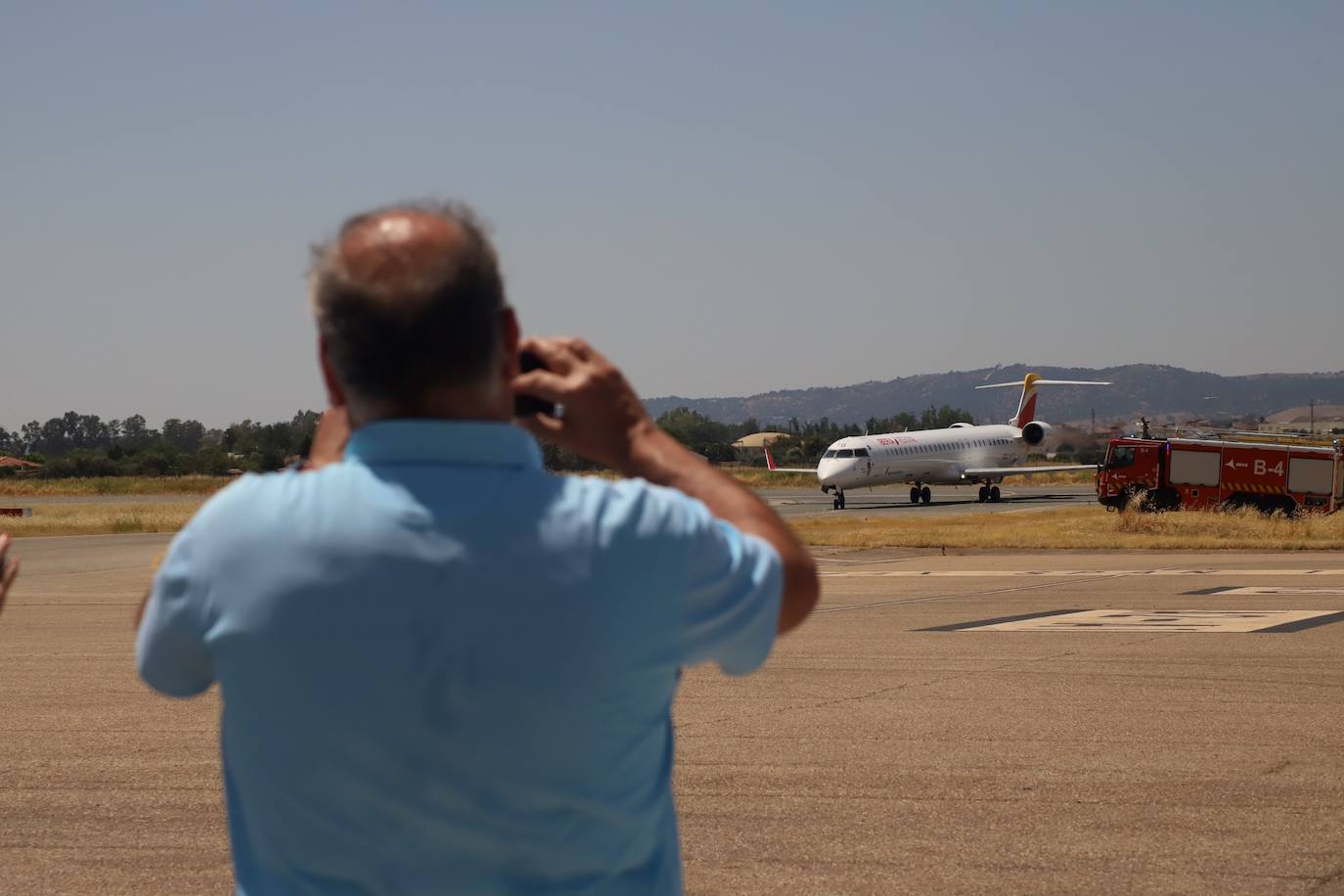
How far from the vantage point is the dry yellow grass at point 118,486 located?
265 feet

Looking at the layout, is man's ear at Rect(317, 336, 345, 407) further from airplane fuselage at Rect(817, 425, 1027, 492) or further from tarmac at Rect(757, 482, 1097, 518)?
airplane fuselage at Rect(817, 425, 1027, 492)

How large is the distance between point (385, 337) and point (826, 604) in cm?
1538

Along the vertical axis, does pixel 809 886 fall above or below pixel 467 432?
below

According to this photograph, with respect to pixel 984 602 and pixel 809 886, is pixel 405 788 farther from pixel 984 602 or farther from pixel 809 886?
pixel 984 602

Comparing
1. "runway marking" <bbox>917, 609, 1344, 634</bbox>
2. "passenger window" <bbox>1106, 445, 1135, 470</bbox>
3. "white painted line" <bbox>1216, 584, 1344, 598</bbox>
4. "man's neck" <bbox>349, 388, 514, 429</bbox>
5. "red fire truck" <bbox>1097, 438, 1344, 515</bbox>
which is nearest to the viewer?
"man's neck" <bbox>349, 388, 514, 429</bbox>

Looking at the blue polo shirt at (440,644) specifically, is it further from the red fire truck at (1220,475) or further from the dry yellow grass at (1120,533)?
the red fire truck at (1220,475)

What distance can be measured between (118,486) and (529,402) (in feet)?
290

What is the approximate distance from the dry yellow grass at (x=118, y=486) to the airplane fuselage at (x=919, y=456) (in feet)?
112

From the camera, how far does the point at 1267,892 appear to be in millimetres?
5465

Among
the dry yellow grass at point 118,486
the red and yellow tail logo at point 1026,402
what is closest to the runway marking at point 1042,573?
the red and yellow tail logo at point 1026,402

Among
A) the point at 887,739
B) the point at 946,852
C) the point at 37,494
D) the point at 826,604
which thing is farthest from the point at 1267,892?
→ the point at 37,494

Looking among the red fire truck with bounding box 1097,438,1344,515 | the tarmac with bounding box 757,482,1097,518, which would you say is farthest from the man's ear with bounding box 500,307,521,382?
the tarmac with bounding box 757,482,1097,518

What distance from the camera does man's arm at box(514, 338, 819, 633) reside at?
2.12m

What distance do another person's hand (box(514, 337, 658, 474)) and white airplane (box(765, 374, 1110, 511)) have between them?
50715 mm
